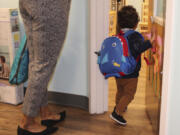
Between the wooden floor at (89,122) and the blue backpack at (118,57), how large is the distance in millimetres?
426

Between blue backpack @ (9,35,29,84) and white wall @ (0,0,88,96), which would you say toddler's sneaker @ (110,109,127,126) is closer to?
white wall @ (0,0,88,96)

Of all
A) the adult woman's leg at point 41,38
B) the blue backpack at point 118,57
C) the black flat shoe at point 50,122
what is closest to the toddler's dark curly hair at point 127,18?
the blue backpack at point 118,57

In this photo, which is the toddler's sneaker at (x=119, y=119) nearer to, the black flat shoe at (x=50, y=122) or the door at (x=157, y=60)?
the door at (x=157, y=60)

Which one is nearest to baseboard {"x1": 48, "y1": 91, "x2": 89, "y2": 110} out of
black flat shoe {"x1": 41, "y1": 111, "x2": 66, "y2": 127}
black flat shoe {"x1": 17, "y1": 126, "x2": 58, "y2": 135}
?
black flat shoe {"x1": 41, "y1": 111, "x2": 66, "y2": 127}

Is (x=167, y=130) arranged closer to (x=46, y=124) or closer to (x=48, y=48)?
(x=48, y=48)

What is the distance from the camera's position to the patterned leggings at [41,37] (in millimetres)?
1605

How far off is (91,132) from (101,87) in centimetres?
42

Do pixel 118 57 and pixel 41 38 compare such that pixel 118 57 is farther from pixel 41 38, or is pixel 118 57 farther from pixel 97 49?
pixel 41 38

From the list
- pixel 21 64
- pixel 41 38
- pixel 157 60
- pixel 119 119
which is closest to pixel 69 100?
pixel 119 119

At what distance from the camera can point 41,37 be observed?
1643mm

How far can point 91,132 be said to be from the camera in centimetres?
194

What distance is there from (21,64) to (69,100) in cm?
70

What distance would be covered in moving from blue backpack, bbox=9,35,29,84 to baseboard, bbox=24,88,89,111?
58cm

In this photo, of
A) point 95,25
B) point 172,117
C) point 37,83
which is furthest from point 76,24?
point 172,117
